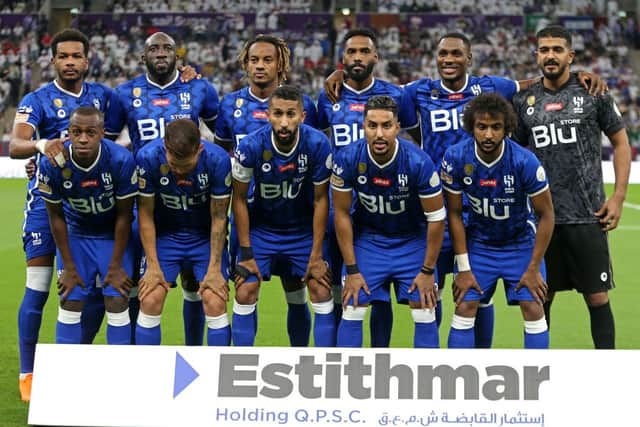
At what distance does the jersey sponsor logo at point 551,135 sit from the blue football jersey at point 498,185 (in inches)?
18.9

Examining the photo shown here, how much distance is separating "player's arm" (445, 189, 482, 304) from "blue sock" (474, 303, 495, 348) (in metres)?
0.72

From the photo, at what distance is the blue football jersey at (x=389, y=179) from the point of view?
5.21m

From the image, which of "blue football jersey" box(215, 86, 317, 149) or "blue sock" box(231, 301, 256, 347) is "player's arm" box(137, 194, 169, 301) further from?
"blue football jersey" box(215, 86, 317, 149)

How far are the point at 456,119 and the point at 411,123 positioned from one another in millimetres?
→ 346

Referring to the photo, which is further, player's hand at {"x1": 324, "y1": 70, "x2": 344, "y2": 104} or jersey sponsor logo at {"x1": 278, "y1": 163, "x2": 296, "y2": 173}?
player's hand at {"x1": 324, "y1": 70, "x2": 344, "y2": 104}

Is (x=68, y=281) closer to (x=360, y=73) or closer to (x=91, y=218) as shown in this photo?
(x=91, y=218)

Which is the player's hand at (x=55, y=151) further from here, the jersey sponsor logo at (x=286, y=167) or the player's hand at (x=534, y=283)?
the player's hand at (x=534, y=283)

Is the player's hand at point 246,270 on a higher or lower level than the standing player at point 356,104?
lower

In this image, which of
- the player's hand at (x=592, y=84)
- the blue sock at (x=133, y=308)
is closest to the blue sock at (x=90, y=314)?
the blue sock at (x=133, y=308)

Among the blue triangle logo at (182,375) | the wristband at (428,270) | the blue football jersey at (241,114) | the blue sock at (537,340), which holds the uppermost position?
the blue football jersey at (241,114)

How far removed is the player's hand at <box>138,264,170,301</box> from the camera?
5.29m

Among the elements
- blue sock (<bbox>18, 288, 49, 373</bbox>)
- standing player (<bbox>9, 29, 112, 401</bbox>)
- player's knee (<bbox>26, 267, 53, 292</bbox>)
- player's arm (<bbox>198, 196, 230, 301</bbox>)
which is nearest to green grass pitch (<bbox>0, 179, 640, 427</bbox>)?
blue sock (<bbox>18, 288, 49, 373</bbox>)

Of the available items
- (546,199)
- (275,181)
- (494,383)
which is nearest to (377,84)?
(275,181)

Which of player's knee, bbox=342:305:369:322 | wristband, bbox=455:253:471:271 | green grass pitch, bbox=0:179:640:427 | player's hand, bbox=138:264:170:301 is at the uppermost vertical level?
wristband, bbox=455:253:471:271
